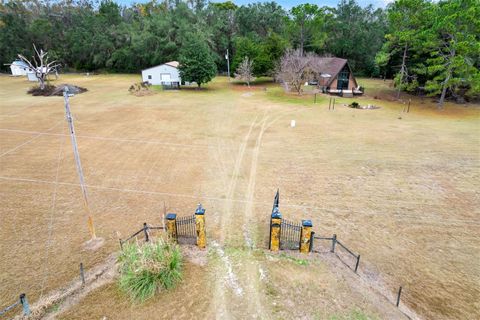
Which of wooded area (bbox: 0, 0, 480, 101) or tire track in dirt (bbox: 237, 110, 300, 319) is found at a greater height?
wooded area (bbox: 0, 0, 480, 101)

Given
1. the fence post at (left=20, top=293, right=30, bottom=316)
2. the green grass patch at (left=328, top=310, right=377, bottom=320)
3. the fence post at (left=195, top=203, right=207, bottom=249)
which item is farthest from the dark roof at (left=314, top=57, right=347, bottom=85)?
the fence post at (left=20, top=293, right=30, bottom=316)

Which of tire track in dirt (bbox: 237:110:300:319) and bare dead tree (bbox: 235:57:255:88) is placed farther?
bare dead tree (bbox: 235:57:255:88)

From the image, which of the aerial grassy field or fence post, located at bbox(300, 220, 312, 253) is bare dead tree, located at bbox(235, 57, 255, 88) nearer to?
the aerial grassy field

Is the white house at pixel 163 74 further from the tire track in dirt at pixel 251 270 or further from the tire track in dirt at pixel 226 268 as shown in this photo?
the tire track in dirt at pixel 251 270

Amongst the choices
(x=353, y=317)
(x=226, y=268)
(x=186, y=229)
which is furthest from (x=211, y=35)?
(x=353, y=317)

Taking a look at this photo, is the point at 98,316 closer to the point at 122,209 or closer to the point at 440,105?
the point at 122,209

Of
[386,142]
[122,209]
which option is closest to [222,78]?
[386,142]
